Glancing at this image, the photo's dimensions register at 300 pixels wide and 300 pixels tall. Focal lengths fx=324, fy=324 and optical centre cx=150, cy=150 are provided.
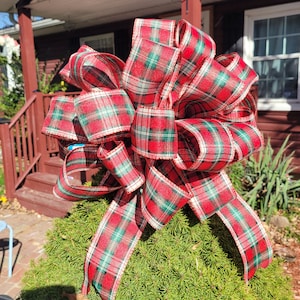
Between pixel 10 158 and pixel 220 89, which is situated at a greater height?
pixel 220 89

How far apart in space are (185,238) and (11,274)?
9.01 ft

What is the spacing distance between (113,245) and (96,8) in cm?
664

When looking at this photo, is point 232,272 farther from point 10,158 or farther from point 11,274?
point 10,158

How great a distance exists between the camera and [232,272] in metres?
1.05

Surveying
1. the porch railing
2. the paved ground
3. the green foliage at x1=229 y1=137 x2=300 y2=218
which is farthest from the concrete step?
the green foliage at x1=229 y1=137 x2=300 y2=218

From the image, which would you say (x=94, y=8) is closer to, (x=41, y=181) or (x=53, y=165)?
(x=53, y=165)

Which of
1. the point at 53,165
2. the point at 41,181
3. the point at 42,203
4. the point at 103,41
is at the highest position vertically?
the point at 103,41

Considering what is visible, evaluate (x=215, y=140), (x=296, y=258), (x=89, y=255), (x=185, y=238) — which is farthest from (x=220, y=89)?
(x=296, y=258)

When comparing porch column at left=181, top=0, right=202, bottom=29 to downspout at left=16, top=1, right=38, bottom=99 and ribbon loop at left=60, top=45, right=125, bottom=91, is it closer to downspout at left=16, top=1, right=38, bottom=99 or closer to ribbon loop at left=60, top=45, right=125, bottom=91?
ribbon loop at left=60, top=45, right=125, bottom=91

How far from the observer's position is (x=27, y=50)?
5.75m

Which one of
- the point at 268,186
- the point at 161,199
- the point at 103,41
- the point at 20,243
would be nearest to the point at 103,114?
the point at 161,199

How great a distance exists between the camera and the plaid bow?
849 millimetres

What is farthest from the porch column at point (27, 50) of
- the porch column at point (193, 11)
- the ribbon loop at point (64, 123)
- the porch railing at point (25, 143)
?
the ribbon loop at point (64, 123)

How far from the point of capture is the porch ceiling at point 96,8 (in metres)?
6.04
